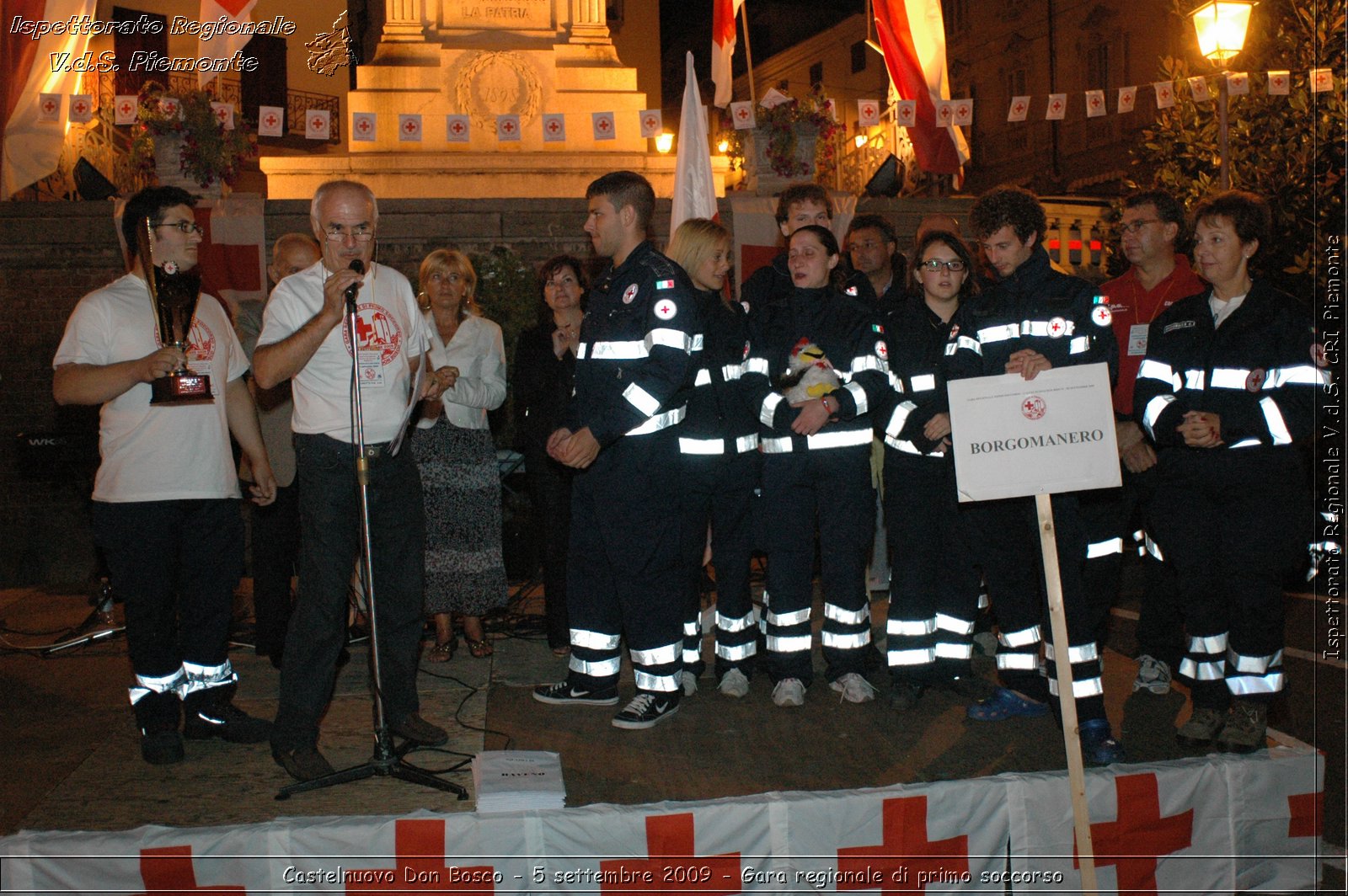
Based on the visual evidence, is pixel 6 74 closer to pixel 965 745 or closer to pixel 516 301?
pixel 516 301

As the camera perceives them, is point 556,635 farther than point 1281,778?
Yes

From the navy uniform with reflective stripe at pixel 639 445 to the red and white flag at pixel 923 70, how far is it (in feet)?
25.2

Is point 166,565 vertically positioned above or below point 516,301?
below

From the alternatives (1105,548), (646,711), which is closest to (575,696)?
(646,711)

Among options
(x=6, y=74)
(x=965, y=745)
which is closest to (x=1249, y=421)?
(x=965, y=745)

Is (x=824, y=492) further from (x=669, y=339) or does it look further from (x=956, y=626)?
(x=669, y=339)

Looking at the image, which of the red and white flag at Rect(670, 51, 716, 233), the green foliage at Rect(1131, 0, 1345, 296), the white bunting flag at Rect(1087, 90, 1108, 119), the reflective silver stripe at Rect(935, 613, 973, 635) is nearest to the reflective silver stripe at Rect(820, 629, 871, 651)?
the reflective silver stripe at Rect(935, 613, 973, 635)

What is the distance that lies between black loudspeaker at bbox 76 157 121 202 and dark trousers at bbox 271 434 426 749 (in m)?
8.14

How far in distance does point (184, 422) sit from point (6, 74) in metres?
7.66

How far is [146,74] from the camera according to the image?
844 inches

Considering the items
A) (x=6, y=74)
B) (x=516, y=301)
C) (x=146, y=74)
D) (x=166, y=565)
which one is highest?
(x=146, y=74)

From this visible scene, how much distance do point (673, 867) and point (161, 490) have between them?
2.74 meters

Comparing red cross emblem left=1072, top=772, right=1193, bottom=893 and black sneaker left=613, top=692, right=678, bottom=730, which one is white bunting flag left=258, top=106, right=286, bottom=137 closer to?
black sneaker left=613, top=692, right=678, bottom=730

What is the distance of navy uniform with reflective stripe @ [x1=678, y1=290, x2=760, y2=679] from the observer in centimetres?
558
